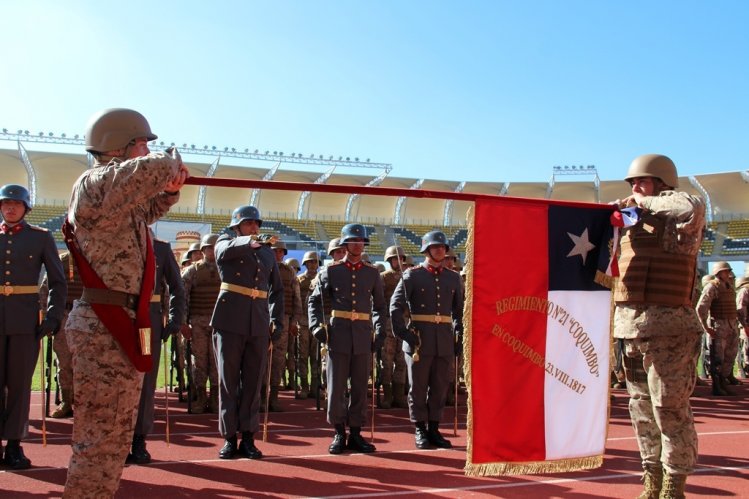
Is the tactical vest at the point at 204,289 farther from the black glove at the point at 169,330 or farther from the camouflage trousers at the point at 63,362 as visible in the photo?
the black glove at the point at 169,330

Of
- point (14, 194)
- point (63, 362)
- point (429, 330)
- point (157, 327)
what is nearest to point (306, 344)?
point (63, 362)

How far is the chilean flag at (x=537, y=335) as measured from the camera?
179 inches

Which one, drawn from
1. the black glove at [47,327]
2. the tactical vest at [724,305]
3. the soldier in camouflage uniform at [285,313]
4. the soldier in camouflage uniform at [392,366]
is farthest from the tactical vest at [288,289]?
the tactical vest at [724,305]

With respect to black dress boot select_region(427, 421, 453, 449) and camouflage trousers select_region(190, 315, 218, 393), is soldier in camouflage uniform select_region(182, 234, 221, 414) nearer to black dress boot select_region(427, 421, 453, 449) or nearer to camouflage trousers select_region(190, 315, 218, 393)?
camouflage trousers select_region(190, 315, 218, 393)

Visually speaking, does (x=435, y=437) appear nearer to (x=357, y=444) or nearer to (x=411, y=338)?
(x=357, y=444)

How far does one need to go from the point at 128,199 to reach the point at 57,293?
312 centimetres

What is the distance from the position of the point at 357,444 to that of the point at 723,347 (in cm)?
828

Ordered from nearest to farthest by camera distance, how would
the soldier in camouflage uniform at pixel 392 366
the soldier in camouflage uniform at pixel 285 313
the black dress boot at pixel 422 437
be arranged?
the black dress boot at pixel 422 437
the soldier in camouflage uniform at pixel 285 313
the soldier in camouflage uniform at pixel 392 366

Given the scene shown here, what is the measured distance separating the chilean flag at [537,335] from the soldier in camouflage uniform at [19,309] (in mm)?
3526

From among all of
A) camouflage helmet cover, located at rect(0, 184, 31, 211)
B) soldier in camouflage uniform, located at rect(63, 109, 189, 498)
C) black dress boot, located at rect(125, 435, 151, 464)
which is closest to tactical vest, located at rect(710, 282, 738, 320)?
black dress boot, located at rect(125, 435, 151, 464)

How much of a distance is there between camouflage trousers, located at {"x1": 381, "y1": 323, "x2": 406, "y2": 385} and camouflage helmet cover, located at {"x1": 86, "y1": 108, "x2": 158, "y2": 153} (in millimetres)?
7396

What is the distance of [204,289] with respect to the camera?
957 centimetres

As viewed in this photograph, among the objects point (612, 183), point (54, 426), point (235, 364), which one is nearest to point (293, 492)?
point (235, 364)

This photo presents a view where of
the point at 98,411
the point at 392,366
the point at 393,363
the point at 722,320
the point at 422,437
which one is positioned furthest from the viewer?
the point at 722,320
